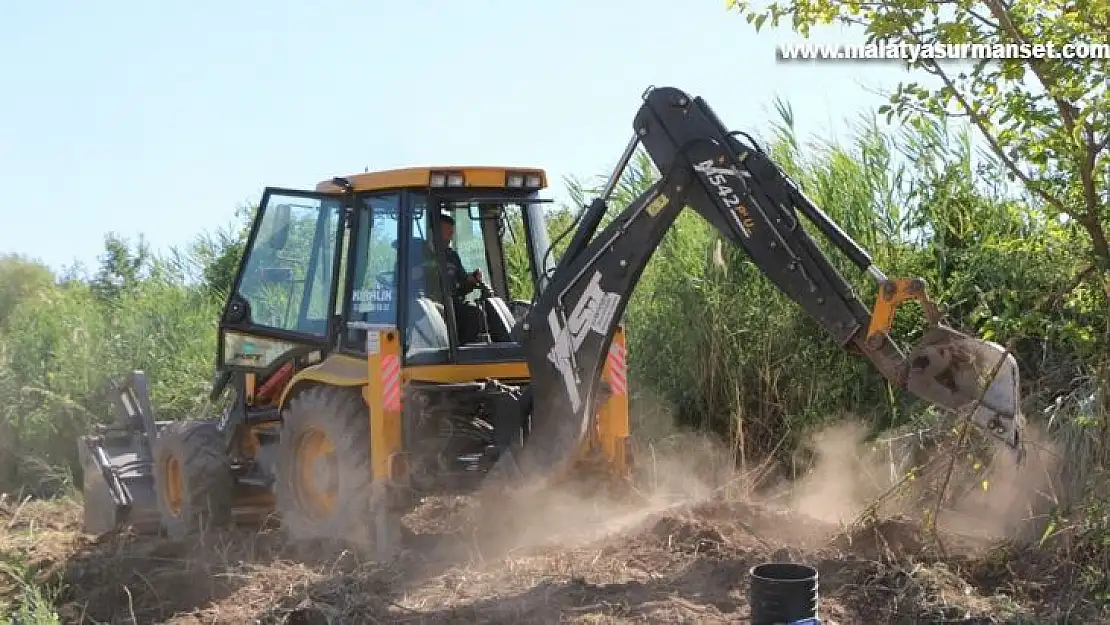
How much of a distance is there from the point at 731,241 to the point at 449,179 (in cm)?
208

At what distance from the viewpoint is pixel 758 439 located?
980 centimetres

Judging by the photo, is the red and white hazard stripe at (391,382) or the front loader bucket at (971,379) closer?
the front loader bucket at (971,379)

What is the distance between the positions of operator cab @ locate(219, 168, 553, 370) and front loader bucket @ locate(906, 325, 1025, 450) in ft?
9.42

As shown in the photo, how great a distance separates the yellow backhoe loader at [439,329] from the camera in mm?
6648

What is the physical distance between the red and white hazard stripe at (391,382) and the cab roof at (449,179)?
1146 mm

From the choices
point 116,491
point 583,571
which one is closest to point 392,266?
point 583,571

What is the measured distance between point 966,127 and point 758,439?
2.90 metres

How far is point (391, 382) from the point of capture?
7426mm

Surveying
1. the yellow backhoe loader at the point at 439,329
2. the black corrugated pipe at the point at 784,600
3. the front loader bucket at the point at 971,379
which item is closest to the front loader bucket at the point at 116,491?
the yellow backhoe loader at the point at 439,329

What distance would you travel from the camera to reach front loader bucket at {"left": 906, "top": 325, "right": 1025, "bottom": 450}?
5.57 meters

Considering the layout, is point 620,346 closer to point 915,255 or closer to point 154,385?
point 915,255

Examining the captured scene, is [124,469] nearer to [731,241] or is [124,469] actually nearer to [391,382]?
[391,382]

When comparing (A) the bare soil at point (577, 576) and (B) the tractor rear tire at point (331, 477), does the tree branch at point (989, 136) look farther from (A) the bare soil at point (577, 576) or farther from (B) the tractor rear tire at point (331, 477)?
(B) the tractor rear tire at point (331, 477)

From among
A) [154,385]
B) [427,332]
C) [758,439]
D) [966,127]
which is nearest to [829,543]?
[427,332]
